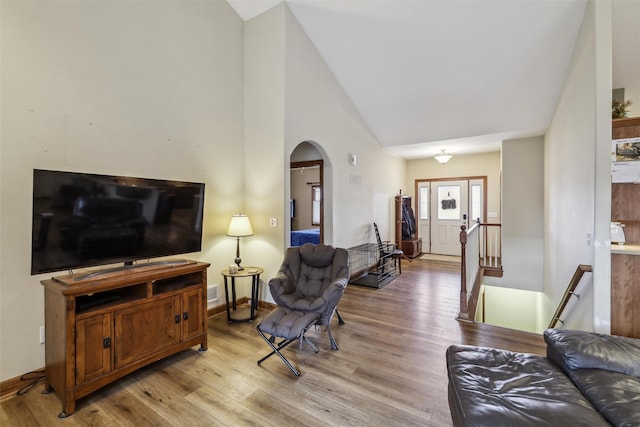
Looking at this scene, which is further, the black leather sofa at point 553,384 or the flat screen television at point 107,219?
the flat screen television at point 107,219

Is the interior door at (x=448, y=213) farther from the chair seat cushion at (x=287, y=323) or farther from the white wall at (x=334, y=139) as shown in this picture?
the chair seat cushion at (x=287, y=323)

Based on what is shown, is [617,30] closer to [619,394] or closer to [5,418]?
[619,394]

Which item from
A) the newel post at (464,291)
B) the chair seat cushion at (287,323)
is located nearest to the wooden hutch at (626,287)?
the newel post at (464,291)

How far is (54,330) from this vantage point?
2025 mm

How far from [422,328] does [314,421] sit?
1832mm

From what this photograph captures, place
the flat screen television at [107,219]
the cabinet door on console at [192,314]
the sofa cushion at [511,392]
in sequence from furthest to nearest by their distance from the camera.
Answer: the cabinet door on console at [192,314]
the flat screen television at [107,219]
the sofa cushion at [511,392]

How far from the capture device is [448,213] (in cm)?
761

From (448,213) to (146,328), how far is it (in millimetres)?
7311

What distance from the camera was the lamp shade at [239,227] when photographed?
11.3ft

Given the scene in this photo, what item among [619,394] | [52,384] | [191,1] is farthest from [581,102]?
[52,384]

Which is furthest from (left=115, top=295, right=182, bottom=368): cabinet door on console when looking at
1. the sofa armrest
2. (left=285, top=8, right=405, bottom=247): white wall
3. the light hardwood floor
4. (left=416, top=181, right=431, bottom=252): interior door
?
(left=416, top=181, right=431, bottom=252): interior door

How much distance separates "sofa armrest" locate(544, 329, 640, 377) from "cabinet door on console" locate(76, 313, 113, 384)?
10.2 feet

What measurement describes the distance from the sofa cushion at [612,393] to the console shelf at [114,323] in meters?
2.86

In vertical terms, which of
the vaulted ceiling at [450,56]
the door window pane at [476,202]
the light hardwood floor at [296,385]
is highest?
the vaulted ceiling at [450,56]
